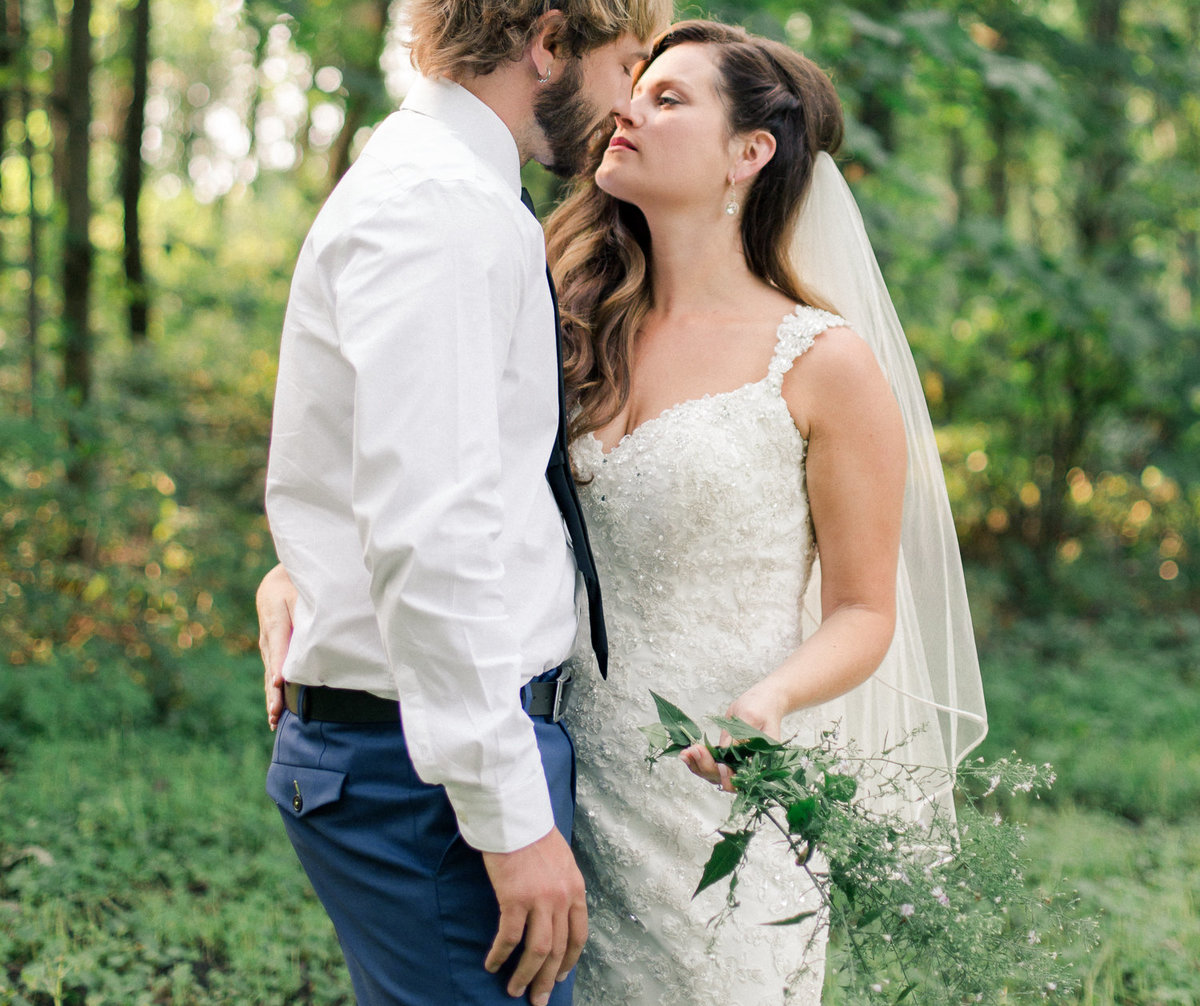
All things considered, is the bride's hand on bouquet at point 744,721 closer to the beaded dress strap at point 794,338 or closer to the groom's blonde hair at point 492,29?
the beaded dress strap at point 794,338

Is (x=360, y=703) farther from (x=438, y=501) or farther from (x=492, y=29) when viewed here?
(x=492, y=29)

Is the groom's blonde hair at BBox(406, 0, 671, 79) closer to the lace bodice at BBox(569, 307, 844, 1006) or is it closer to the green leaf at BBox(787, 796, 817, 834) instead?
the lace bodice at BBox(569, 307, 844, 1006)

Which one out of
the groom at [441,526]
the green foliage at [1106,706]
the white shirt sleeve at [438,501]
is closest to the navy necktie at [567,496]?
the groom at [441,526]

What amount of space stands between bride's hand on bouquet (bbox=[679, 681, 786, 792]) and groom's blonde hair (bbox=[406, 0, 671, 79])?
3.73ft

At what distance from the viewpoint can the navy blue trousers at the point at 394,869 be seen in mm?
1533

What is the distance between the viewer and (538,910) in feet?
4.82

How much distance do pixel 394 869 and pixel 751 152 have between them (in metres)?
1.72

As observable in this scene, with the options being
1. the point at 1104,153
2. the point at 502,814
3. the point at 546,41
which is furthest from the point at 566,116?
the point at 1104,153

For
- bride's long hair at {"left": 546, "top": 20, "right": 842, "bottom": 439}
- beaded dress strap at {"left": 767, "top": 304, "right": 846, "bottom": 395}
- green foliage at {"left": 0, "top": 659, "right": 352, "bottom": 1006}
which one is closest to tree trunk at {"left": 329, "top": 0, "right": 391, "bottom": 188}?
green foliage at {"left": 0, "top": 659, "right": 352, "bottom": 1006}

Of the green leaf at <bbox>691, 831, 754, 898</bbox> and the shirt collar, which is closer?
the green leaf at <bbox>691, 831, 754, 898</bbox>

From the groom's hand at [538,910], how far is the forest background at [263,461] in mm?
1373

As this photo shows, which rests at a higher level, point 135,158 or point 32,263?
point 135,158

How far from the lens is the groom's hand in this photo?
145 cm

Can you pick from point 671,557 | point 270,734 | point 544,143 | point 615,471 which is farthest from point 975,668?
point 270,734
